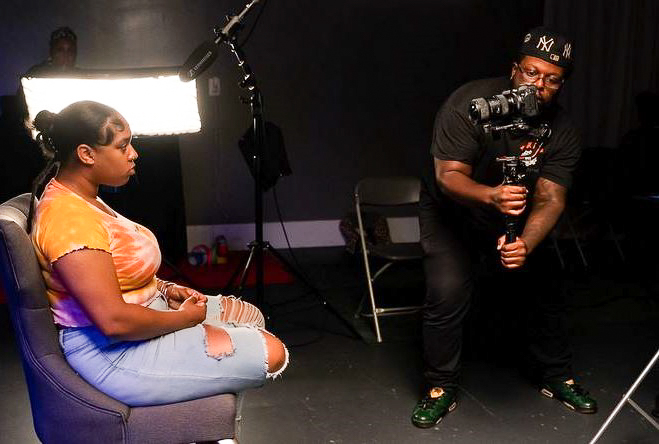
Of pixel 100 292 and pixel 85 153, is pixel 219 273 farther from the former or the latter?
pixel 100 292

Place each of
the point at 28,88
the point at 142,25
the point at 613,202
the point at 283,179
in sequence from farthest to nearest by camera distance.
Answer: the point at 283,179 → the point at 142,25 → the point at 613,202 → the point at 28,88

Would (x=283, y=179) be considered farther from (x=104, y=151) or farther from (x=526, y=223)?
(x=104, y=151)

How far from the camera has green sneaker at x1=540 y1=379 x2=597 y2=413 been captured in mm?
2672

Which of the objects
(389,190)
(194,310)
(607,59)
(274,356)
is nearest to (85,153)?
(194,310)

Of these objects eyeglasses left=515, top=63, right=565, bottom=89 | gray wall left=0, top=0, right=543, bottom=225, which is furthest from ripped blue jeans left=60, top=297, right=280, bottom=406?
gray wall left=0, top=0, right=543, bottom=225

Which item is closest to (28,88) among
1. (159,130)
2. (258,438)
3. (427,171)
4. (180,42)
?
(159,130)

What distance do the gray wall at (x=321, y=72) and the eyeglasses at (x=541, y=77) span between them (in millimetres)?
3194

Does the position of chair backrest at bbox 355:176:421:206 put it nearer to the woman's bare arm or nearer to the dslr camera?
the dslr camera

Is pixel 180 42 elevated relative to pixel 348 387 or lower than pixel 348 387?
elevated

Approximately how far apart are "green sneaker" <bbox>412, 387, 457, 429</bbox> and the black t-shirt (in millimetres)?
695

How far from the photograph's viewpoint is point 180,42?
5207mm

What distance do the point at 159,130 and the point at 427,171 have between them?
3150mm

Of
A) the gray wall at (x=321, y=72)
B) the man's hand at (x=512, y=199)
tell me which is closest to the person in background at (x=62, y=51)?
the gray wall at (x=321, y=72)

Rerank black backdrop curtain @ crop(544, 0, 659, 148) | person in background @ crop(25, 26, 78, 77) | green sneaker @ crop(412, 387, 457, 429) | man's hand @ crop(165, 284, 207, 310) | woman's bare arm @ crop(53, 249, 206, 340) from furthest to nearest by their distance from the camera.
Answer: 1. black backdrop curtain @ crop(544, 0, 659, 148)
2. person in background @ crop(25, 26, 78, 77)
3. green sneaker @ crop(412, 387, 457, 429)
4. man's hand @ crop(165, 284, 207, 310)
5. woman's bare arm @ crop(53, 249, 206, 340)
